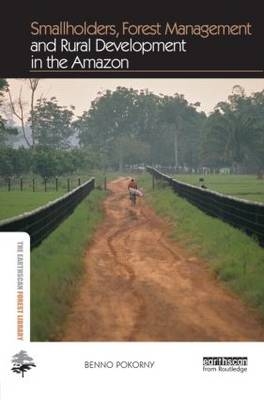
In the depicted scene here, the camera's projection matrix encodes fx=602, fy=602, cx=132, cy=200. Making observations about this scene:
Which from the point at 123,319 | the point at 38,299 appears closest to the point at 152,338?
the point at 123,319

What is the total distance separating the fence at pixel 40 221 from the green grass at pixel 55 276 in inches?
8.1

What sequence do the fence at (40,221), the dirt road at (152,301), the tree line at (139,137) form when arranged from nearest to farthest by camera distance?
1. the dirt road at (152,301)
2. the fence at (40,221)
3. the tree line at (139,137)

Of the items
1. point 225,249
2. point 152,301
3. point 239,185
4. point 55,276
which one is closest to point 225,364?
point 152,301

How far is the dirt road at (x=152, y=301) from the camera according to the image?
8.62 metres

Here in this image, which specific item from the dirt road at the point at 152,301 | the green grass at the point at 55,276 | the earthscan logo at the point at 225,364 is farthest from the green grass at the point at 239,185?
the earthscan logo at the point at 225,364

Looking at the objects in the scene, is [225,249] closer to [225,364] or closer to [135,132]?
[225,364]

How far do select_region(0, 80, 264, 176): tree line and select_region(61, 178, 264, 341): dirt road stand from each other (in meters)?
3.25

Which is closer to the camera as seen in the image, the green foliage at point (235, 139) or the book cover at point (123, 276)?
the book cover at point (123, 276)

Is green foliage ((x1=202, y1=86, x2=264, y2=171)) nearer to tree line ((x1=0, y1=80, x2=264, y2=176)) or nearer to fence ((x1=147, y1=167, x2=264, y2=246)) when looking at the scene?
tree line ((x1=0, y1=80, x2=264, y2=176))

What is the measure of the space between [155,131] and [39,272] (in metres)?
27.4

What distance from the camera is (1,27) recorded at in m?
8.87

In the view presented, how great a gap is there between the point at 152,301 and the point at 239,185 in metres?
26.3

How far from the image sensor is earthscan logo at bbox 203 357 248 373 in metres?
7.99

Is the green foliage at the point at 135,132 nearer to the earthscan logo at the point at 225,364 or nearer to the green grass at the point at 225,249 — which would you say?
the green grass at the point at 225,249
